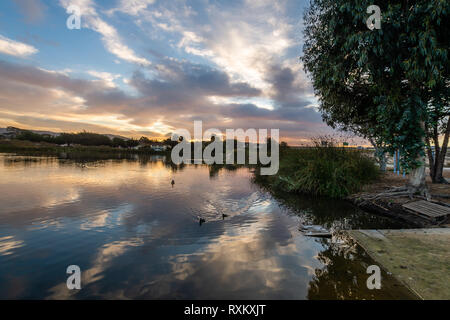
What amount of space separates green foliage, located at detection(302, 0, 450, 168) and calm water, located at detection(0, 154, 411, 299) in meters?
3.95

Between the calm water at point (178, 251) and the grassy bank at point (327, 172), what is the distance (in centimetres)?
171

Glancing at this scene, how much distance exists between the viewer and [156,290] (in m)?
3.81

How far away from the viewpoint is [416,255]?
4531 millimetres

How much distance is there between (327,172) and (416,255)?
7.79 metres

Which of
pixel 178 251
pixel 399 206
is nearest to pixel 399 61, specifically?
pixel 399 206

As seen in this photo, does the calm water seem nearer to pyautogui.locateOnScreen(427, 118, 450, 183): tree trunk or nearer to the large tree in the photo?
the large tree

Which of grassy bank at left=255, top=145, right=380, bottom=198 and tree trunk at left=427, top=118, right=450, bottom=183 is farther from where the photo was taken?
tree trunk at left=427, top=118, right=450, bottom=183

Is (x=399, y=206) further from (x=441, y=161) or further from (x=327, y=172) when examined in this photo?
(x=441, y=161)

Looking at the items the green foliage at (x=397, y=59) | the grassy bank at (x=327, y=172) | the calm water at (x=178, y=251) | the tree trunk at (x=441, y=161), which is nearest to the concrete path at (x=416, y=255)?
the calm water at (x=178, y=251)

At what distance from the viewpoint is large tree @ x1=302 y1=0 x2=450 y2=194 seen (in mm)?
7449

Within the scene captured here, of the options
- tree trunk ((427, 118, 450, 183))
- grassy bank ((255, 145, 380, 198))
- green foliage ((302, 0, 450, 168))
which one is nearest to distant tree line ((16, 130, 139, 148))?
grassy bank ((255, 145, 380, 198))

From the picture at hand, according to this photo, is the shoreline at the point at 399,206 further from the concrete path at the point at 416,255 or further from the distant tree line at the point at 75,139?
the distant tree line at the point at 75,139

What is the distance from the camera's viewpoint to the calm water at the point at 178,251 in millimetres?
3797

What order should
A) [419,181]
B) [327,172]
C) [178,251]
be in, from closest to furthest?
[178,251], [419,181], [327,172]
